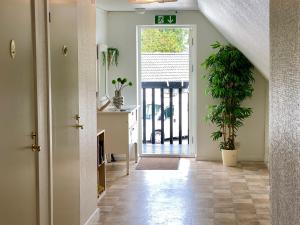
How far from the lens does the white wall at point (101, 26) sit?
21.4 ft

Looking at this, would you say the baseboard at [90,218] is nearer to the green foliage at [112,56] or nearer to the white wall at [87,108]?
the white wall at [87,108]

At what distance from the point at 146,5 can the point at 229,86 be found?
5.16 feet

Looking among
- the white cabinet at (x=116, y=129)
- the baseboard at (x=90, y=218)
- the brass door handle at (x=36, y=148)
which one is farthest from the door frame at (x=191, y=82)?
the brass door handle at (x=36, y=148)

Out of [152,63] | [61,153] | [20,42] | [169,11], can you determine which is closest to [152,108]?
[152,63]

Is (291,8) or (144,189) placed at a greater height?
(291,8)

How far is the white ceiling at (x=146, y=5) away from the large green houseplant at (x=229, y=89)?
2.32ft

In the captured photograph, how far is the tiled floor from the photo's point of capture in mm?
4262

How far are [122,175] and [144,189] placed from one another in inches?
32.3

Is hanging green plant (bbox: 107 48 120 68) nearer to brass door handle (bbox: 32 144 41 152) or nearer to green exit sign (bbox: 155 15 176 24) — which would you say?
green exit sign (bbox: 155 15 176 24)

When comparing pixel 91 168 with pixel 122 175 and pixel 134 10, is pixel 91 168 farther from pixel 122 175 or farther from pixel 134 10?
pixel 134 10

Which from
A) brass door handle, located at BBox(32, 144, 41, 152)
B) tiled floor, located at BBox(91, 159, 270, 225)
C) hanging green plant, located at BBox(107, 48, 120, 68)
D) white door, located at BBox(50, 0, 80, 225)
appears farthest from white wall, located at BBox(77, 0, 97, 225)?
hanging green plant, located at BBox(107, 48, 120, 68)

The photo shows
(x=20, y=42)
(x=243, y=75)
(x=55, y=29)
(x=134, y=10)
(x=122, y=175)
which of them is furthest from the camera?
(x=134, y=10)

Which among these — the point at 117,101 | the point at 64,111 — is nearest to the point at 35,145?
the point at 64,111

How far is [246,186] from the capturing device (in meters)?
5.46
